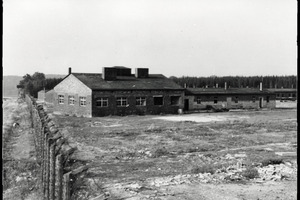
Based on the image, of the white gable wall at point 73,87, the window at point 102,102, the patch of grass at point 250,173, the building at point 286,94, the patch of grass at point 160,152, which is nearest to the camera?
the patch of grass at point 250,173

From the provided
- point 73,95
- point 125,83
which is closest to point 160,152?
point 125,83

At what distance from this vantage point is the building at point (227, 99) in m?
40.9

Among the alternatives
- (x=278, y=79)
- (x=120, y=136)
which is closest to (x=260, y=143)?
(x=120, y=136)

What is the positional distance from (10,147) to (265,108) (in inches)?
1444

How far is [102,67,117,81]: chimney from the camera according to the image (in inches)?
1417

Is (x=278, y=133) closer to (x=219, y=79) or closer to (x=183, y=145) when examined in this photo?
(x=183, y=145)

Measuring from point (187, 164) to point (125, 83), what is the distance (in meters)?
23.9

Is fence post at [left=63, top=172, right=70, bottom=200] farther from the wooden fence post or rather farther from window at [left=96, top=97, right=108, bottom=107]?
window at [left=96, top=97, right=108, bottom=107]

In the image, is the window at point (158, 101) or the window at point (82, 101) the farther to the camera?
the window at point (158, 101)

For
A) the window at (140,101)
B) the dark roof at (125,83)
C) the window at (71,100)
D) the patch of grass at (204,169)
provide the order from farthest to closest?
1. the window at (71,100)
2. the window at (140,101)
3. the dark roof at (125,83)
4. the patch of grass at (204,169)

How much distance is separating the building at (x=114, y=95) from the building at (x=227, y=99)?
3447mm

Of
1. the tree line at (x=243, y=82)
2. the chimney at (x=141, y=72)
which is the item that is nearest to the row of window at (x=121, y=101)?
the chimney at (x=141, y=72)

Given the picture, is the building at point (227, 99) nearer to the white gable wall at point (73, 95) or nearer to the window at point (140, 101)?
the window at point (140, 101)

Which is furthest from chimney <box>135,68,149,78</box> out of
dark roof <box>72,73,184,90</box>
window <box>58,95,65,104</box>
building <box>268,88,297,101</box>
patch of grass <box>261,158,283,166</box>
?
building <box>268,88,297,101</box>
